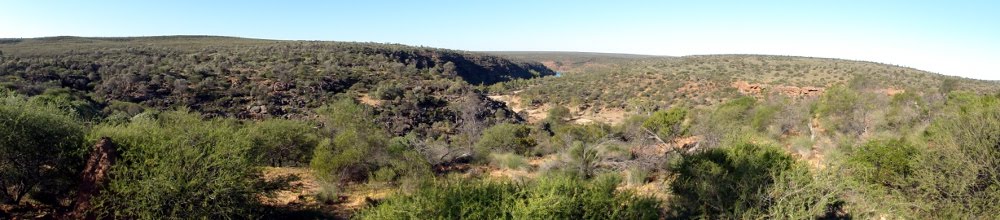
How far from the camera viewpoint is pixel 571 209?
1006 cm

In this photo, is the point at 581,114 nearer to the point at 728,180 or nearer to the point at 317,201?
the point at 317,201

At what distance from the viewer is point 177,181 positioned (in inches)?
411

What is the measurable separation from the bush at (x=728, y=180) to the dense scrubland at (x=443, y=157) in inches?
2.1

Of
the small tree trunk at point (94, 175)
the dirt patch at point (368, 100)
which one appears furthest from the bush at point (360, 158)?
the dirt patch at point (368, 100)

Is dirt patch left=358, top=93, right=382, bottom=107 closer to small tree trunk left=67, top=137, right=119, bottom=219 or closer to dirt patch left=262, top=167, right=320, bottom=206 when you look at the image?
dirt patch left=262, top=167, right=320, bottom=206

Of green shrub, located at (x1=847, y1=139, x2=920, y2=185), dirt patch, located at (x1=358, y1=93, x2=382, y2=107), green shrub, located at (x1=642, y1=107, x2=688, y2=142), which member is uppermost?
green shrub, located at (x1=847, y1=139, x2=920, y2=185)

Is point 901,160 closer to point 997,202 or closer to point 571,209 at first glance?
point 997,202

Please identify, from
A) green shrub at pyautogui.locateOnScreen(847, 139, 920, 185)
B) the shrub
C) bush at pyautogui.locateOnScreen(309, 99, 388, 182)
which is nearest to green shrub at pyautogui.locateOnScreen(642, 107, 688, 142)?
green shrub at pyautogui.locateOnScreen(847, 139, 920, 185)

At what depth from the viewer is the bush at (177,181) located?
33.6 ft

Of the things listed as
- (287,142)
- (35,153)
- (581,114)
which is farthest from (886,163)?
(581,114)

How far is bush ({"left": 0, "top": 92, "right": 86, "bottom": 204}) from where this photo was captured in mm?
10781

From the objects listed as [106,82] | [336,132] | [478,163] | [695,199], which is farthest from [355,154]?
[106,82]

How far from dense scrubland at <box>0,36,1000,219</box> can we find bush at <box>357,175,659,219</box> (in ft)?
0.16

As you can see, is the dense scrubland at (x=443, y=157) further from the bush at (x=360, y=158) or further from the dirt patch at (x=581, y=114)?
the dirt patch at (x=581, y=114)
